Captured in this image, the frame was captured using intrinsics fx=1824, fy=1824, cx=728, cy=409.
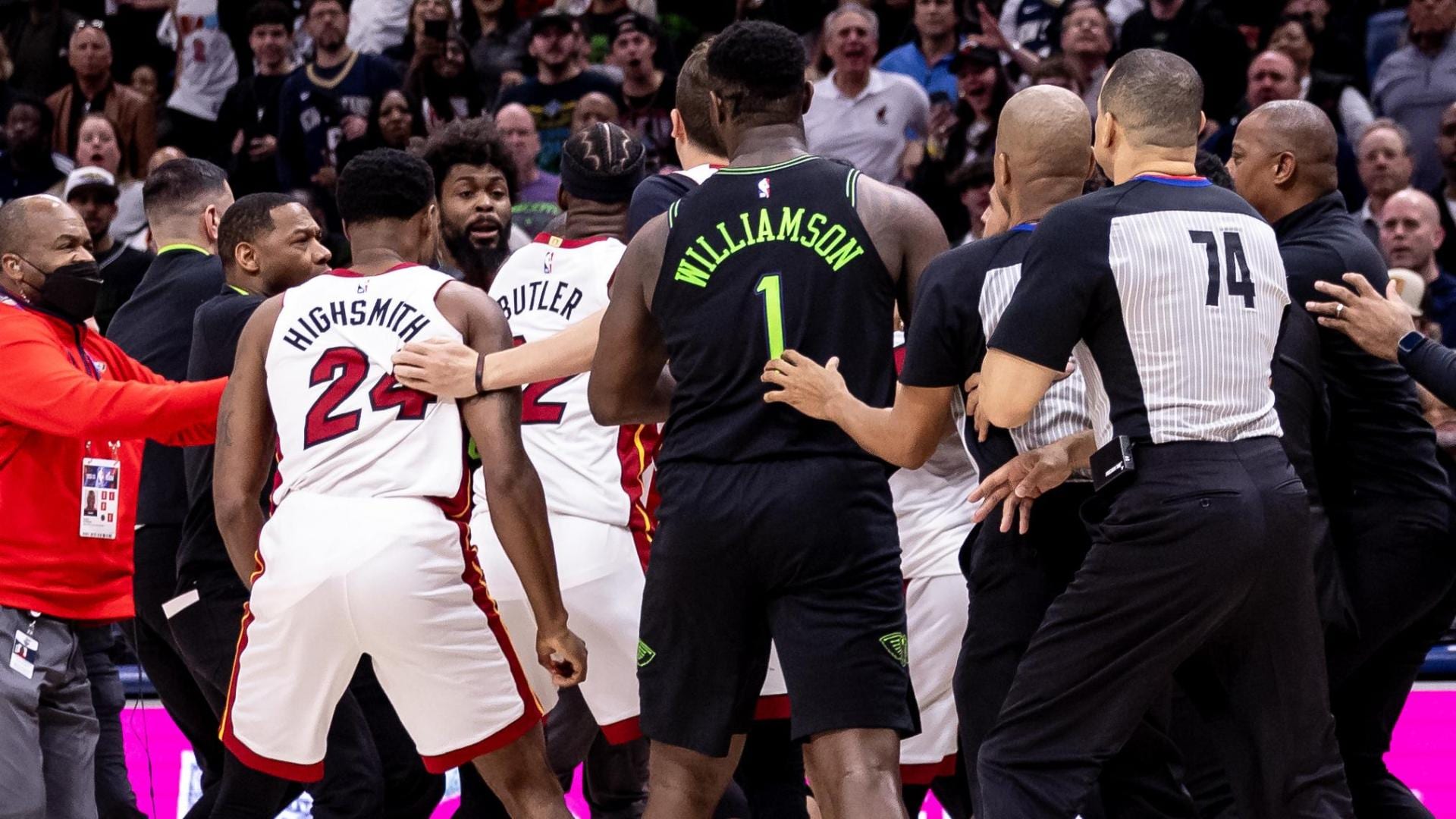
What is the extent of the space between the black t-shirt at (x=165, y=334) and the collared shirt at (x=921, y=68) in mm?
5630

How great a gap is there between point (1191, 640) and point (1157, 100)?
1193mm

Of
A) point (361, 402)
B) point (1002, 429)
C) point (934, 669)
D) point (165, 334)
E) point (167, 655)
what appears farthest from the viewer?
point (165, 334)

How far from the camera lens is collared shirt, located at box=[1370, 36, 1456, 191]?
32.5 feet

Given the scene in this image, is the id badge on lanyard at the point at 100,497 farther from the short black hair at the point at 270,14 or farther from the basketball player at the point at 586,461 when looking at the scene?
the short black hair at the point at 270,14

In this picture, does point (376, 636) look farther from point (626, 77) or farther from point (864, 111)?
point (626, 77)

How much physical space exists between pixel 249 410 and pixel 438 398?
55 cm

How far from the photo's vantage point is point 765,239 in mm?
4176

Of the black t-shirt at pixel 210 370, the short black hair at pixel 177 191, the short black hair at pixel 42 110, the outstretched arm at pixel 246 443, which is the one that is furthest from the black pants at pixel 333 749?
the short black hair at pixel 42 110

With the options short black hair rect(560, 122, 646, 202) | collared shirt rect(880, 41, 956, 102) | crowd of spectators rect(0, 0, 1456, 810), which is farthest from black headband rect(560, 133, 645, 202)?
collared shirt rect(880, 41, 956, 102)

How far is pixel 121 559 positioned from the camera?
5.22 meters

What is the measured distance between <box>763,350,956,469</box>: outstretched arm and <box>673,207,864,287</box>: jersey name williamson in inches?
10.0

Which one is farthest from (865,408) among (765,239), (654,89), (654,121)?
(654,89)

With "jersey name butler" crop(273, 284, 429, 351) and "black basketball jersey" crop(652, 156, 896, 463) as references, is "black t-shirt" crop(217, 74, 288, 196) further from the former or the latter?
"black basketball jersey" crop(652, 156, 896, 463)

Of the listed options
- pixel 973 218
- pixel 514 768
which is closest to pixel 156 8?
pixel 973 218
